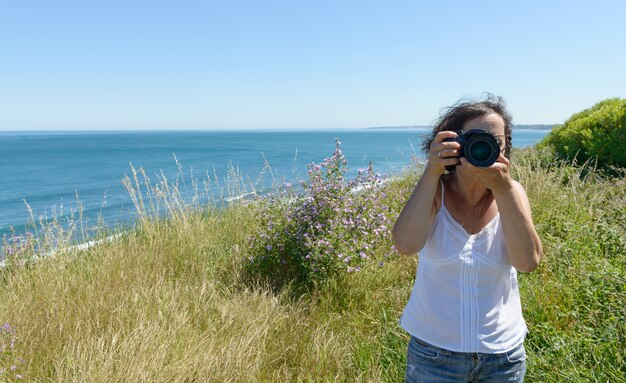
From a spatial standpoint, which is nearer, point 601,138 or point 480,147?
point 480,147

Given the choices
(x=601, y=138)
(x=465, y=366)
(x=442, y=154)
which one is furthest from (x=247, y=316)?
(x=601, y=138)

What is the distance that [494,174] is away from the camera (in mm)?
1343

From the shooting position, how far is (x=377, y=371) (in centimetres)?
264

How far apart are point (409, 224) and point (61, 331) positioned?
2.30 meters

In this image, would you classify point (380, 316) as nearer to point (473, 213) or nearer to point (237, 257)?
point (237, 257)

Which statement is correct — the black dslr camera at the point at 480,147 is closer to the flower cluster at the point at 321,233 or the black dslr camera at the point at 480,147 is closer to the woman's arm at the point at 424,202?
the woman's arm at the point at 424,202

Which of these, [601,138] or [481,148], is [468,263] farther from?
[601,138]

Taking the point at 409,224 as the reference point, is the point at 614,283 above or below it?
below

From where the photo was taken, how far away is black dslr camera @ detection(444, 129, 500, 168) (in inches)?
52.2

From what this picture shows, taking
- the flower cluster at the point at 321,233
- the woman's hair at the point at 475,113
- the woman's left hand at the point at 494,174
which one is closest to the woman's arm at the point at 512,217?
the woman's left hand at the point at 494,174

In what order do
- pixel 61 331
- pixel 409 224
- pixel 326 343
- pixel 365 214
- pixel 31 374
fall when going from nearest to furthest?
1. pixel 409 224
2. pixel 31 374
3. pixel 61 331
4. pixel 326 343
5. pixel 365 214

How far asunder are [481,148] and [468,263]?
0.37 metres

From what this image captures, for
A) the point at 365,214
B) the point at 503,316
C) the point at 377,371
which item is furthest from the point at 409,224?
the point at 365,214

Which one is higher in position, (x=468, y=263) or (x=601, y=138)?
(x=601, y=138)
